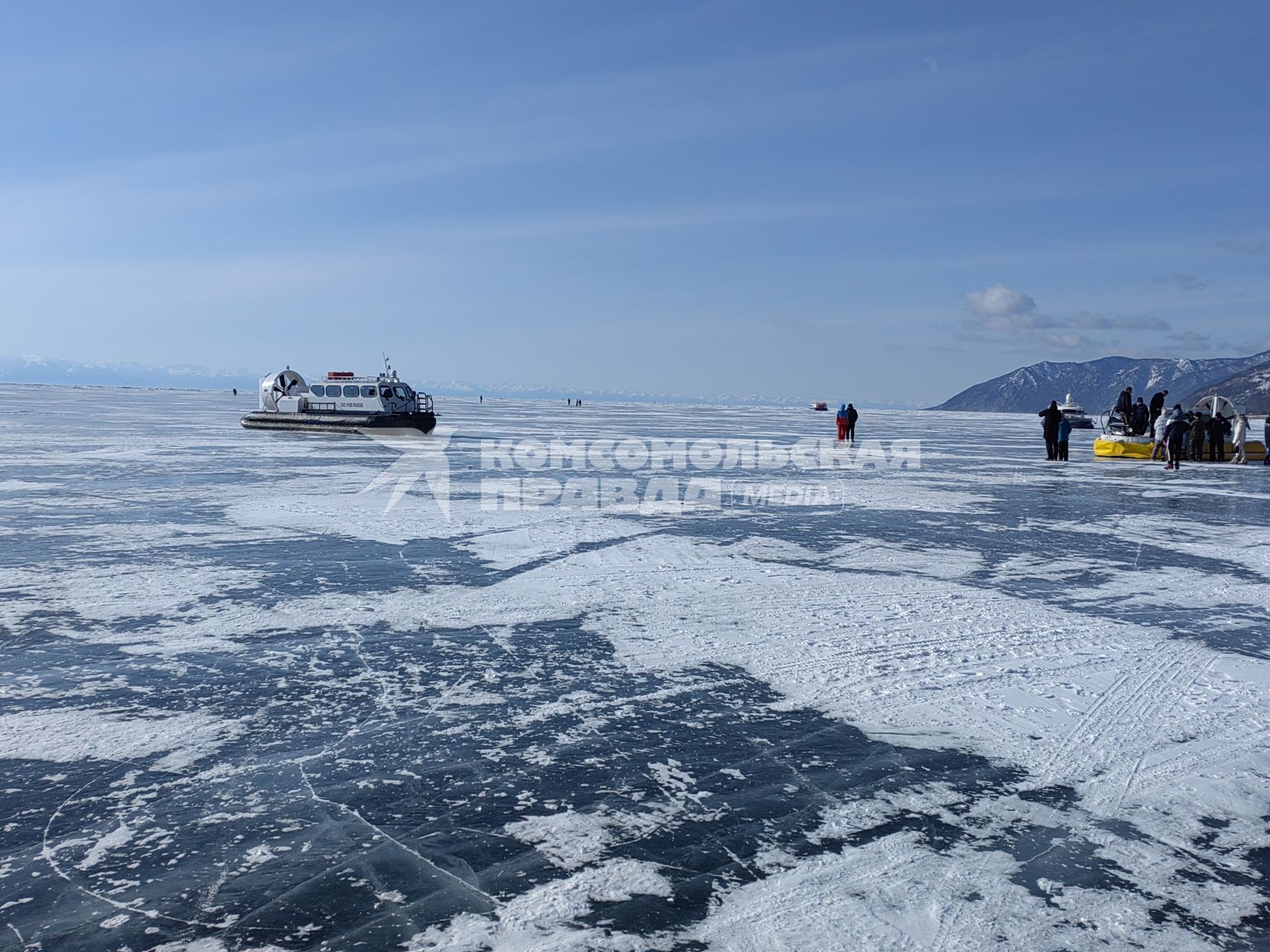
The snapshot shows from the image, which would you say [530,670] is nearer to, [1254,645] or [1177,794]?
[1177,794]

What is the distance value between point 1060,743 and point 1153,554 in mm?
5771

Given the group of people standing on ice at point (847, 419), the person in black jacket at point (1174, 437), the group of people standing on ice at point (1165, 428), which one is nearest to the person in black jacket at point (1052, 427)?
the group of people standing on ice at point (1165, 428)

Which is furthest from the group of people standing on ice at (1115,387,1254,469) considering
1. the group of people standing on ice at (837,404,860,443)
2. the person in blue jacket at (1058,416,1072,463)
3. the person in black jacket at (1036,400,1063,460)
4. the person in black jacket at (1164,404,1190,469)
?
the group of people standing on ice at (837,404,860,443)

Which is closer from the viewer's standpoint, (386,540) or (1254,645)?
(1254,645)

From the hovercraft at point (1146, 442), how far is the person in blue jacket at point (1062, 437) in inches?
31.3

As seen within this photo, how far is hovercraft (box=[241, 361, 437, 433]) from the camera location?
28953 mm

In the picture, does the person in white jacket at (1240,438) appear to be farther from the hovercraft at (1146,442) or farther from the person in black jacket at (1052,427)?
the person in black jacket at (1052,427)

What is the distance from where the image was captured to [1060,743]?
388 cm

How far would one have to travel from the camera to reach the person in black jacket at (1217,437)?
20.8m

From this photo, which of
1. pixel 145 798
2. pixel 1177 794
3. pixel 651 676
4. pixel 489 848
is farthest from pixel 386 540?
pixel 1177 794

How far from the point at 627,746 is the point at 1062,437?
67.2 ft

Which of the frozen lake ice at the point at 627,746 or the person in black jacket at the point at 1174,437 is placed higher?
the person in black jacket at the point at 1174,437

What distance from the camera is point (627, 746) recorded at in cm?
382

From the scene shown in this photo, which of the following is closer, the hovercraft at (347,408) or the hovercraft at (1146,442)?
the hovercraft at (1146,442)
